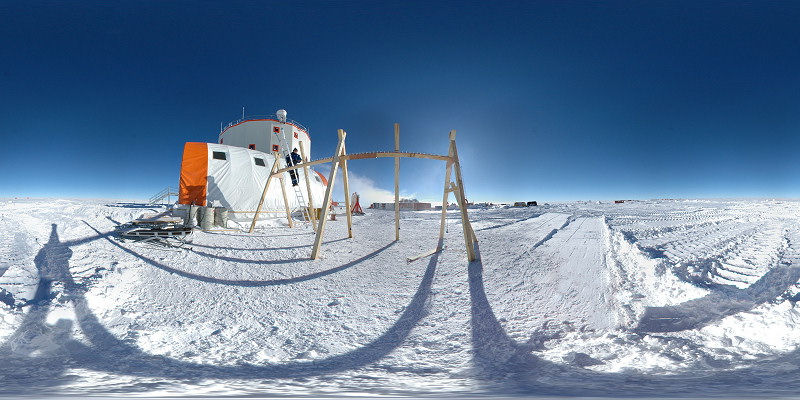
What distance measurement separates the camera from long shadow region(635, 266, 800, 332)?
129 inches

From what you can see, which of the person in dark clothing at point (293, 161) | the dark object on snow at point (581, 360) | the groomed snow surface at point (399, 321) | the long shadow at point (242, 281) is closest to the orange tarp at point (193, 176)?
the person in dark clothing at point (293, 161)

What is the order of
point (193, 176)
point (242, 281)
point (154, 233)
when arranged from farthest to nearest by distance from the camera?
point (193, 176) < point (154, 233) < point (242, 281)

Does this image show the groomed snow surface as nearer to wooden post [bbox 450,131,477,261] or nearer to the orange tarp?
wooden post [bbox 450,131,477,261]

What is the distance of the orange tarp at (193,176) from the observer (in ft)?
49.3

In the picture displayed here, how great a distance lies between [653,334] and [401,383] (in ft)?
9.24

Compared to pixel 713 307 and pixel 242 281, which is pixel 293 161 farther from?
pixel 713 307

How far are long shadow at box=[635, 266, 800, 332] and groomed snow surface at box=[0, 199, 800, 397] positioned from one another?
0.08 feet

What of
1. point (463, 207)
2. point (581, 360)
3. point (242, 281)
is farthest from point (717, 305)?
point (242, 281)

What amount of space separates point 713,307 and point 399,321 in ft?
13.3

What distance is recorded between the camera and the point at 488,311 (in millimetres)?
3955

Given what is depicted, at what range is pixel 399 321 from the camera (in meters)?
3.76

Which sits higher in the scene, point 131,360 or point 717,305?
point 717,305

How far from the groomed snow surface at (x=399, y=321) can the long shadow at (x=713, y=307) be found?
26 millimetres

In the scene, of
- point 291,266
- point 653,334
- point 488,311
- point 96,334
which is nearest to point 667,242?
point 653,334
